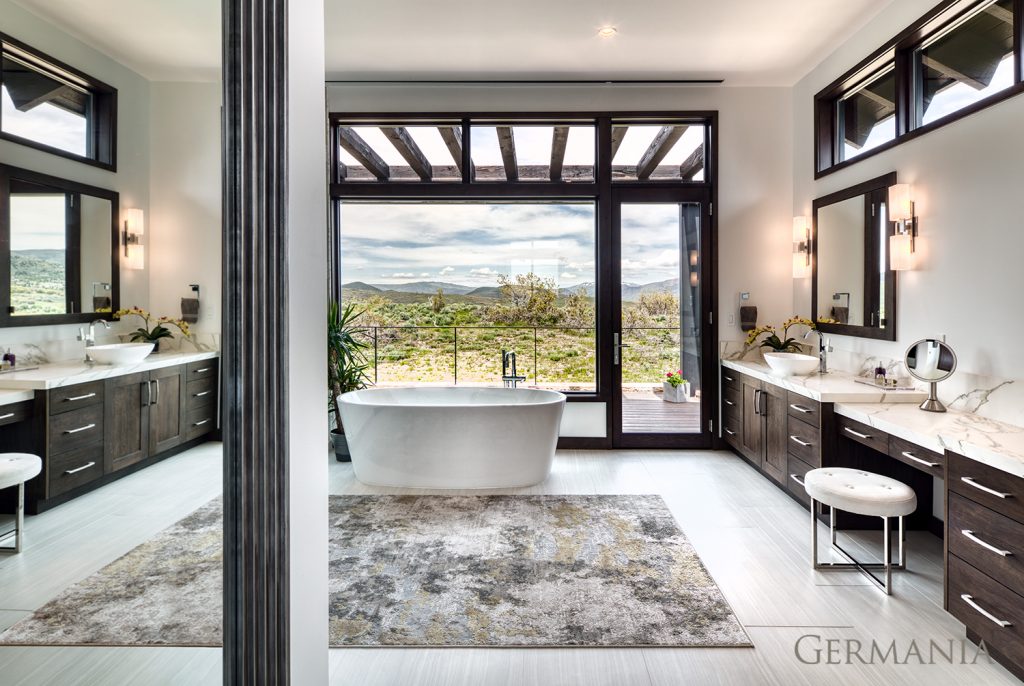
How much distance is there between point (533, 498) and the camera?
3.82 meters

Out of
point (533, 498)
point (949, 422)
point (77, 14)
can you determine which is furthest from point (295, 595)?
point (949, 422)

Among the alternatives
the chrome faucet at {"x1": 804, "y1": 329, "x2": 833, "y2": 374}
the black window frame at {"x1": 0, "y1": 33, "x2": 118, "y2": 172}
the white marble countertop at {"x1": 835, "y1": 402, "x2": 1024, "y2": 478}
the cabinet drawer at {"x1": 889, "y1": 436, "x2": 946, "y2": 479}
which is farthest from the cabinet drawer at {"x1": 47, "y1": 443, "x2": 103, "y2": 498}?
the chrome faucet at {"x1": 804, "y1": 329, "x2": 833, "y2": 374}

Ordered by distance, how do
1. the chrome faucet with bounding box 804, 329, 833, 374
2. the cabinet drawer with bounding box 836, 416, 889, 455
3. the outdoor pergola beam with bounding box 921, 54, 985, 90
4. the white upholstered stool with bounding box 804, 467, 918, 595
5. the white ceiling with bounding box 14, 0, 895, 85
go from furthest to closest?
1. the chrome faucet with bounding box 804, 329, 833, 374
2. the white ceiling with bounding box 14, 0, 895, 85
3. the outdoor pergola beam with bounding box 921, 54, 985, 90
4. the cabinet drawer with bounding box 836, 416, 889, 455
5. the white upholstered stool with bounding box 804, 467, 918, 595

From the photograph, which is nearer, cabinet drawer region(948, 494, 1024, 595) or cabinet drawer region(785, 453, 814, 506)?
cabinet drawer region(948, 494, 1024, 595)

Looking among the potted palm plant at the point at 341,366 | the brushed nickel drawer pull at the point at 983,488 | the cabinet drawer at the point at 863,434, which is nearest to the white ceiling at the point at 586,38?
the potted palm plant at the point at 341,366

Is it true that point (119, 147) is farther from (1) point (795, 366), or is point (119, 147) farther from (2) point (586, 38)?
(1) point (795, 366)

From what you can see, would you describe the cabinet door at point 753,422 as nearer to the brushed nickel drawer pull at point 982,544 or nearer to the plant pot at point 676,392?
the plant pot at point 676,392

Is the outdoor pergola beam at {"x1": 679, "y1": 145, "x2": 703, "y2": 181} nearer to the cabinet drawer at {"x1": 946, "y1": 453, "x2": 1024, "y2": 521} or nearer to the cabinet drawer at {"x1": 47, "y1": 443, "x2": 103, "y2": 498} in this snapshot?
the cabinet drawer at {"x1": 946, "y1": 453, "x2": 1024, "y2": 521}

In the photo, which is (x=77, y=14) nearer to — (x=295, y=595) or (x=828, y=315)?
(x=295, y=595)

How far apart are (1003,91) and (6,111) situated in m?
3.71

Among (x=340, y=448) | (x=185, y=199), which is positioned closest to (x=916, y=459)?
(x=185, y=199)

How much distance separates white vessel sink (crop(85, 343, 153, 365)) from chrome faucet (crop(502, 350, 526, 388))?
150 inches

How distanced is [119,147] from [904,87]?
13.7 feet

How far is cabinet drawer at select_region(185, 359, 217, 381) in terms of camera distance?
1.25m
